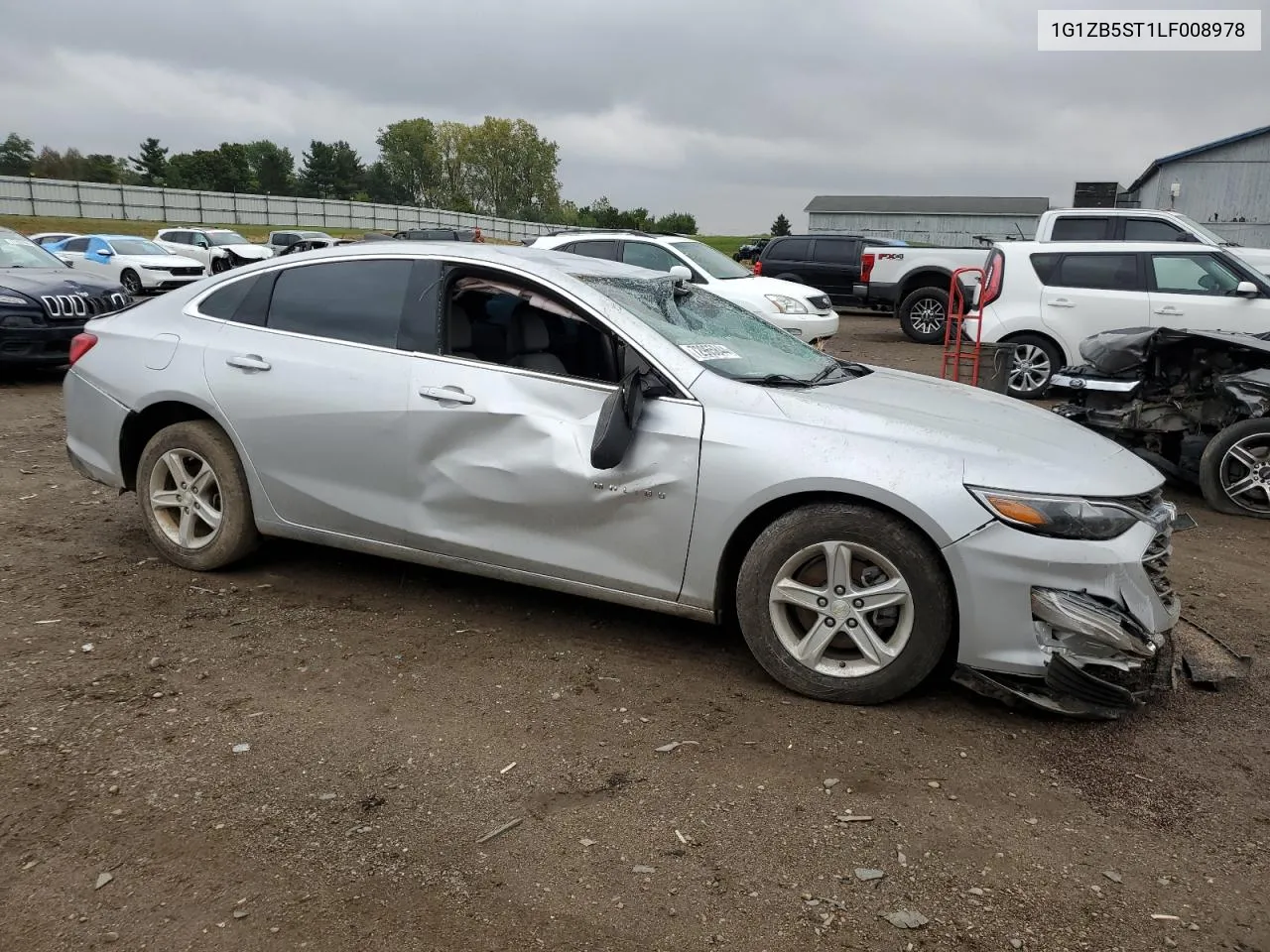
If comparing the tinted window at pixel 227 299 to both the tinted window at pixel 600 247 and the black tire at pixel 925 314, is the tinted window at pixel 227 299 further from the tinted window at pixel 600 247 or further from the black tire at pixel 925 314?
the black tire at pixel 925 314

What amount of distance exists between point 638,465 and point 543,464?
0.41 metres

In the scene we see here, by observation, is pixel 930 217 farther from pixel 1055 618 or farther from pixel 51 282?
pixel 1055 618

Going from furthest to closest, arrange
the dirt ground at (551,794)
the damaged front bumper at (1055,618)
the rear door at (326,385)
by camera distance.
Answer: the rear door at (326,385), the damaged front bumper at (1055,618), the dirt ground at (551,794)

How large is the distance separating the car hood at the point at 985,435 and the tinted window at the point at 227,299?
8.69 feet

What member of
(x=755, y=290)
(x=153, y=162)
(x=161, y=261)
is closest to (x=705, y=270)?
(x=755, y=290)

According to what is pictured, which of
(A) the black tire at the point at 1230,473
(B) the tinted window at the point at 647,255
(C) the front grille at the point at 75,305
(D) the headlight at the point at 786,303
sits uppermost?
(B) the tinted window at the point at 647,255

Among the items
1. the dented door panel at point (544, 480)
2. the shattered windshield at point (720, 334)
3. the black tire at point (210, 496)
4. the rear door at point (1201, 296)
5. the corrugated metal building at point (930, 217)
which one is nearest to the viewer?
the dented door panel at point (544, 480)

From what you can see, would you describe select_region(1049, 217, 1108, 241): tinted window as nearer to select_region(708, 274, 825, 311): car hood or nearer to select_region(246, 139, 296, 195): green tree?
select_region(708, 274, 825, 311): car hood

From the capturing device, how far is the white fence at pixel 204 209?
47.2 meters

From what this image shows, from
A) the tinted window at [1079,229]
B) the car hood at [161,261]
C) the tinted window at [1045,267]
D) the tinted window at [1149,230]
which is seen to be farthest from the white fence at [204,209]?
the tinted window at [1045,267]

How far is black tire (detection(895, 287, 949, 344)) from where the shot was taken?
16.8 m

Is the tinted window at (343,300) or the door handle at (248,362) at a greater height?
the tinted window at (343,300)

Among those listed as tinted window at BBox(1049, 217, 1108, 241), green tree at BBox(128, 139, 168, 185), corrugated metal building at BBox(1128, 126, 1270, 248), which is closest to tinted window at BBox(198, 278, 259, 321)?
tinted window at BBox(1049, 217, 1108, 241)

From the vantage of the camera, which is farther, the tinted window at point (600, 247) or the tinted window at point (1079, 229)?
the tinted window at point (1079, 229)
